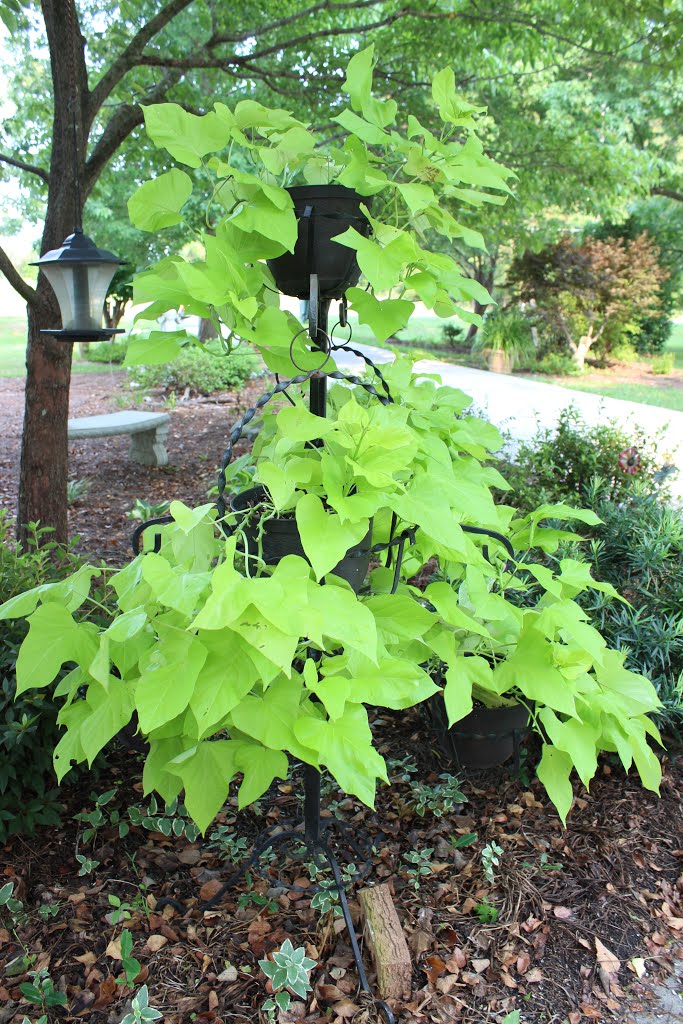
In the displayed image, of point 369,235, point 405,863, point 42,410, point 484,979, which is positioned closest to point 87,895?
point 405,863

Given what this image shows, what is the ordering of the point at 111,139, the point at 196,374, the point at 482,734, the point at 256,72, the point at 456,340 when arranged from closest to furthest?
the point at 482,734
the point at 111,139
the point at 256,72
the point at 196,374
the point at 456,340

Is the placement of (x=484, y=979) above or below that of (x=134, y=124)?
below

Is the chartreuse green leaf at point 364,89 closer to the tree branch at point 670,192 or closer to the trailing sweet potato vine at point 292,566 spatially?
the trailing sweet potato vine at point 292,566

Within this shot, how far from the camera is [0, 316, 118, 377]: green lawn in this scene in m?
13.5

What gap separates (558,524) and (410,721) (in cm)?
111

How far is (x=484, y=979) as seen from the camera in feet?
5.55

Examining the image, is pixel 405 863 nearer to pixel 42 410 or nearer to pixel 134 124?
pixel 42 410

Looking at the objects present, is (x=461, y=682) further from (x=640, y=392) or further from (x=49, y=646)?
(x=640, y=392)

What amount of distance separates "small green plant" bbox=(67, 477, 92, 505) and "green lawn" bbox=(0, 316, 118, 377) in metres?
6.02

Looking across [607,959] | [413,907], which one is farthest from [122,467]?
[607,959]

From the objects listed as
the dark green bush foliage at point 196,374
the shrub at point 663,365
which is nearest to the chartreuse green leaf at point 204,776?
the dark green bush foliage at point 196,374

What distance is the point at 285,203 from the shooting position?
129 centimetres

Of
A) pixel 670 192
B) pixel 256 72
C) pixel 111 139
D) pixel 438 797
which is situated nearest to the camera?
pixel 438 797

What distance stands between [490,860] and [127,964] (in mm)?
976
